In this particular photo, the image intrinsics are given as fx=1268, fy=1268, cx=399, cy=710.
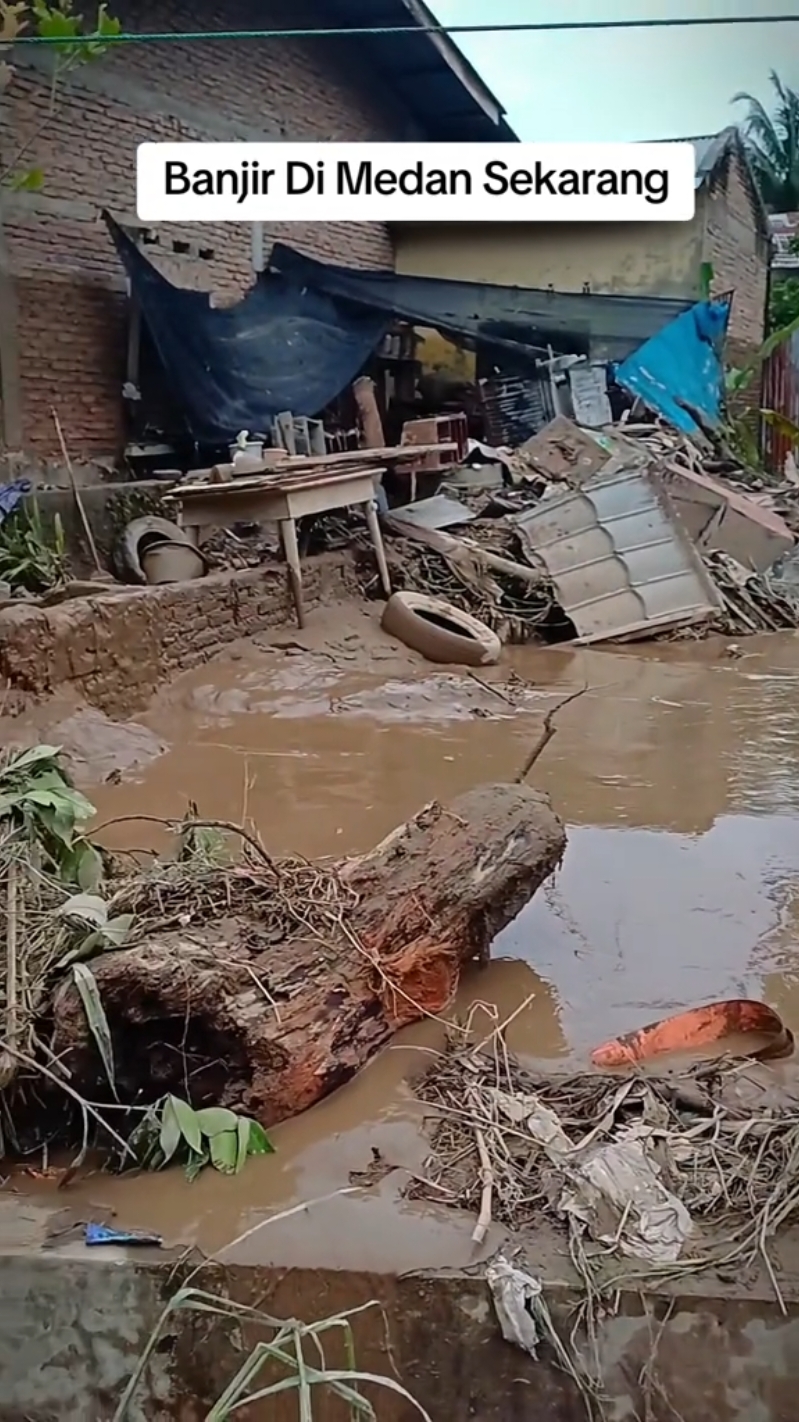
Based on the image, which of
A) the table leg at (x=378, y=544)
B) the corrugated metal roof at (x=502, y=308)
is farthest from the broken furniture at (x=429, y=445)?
the table leg at (x=378, y=544)

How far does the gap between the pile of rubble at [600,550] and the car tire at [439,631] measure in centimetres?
79

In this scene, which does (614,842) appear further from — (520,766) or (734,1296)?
(734,1296)

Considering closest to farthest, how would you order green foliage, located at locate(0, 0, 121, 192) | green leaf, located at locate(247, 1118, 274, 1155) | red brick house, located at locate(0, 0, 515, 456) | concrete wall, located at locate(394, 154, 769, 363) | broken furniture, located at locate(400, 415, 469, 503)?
1. green leaf, located at locate(247, 1118, 274, 1155)
2. green foliage, located at locate(0, 0, 121, 192)
3. red brick house, located at locate(0, 0, 515, 456)
4. broken furniture, located at locate(400, 415, 469, 503)
5. concrete wall, located at locate(394, 154, 769, 363)

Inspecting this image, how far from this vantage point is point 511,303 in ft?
44.8

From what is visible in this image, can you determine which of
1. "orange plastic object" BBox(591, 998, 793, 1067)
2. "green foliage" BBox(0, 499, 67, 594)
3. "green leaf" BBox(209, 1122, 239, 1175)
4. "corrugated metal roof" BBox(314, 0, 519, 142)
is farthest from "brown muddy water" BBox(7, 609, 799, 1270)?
"corrugated metal roof" BBox(314, 0, 519, 142)

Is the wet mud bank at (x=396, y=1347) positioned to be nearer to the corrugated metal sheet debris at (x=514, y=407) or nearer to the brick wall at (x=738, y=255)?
the corrugated metal sheet debris at (x=514, y=407)

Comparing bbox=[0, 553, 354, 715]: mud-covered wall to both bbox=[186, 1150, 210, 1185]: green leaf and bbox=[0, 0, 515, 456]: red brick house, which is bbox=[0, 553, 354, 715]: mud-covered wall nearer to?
bbox=[0, 0, 515, 456]: red brick house

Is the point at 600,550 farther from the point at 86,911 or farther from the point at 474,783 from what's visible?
the point at 86,911

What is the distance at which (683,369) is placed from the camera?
14.8 meters

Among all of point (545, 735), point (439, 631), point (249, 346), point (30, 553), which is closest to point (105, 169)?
point (249, 346)

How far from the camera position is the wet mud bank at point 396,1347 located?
2.26m

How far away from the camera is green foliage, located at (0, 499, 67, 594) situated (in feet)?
27.2

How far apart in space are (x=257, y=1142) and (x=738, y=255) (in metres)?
16.5

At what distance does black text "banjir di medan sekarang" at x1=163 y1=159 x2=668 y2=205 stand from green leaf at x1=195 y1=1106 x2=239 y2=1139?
2.28 m
